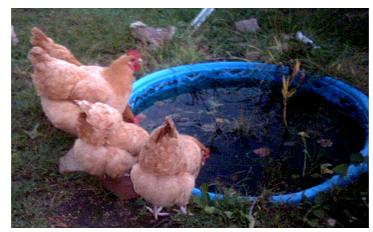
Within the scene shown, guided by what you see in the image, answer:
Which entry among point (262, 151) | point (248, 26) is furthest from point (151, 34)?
point (262, 151)

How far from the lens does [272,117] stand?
4156mm

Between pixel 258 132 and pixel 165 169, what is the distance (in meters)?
1.41

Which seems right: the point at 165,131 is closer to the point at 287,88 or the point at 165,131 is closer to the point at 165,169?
the point at 165,169

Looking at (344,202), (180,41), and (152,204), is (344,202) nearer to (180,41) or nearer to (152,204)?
(152,204)

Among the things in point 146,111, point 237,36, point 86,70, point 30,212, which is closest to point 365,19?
point 237,36

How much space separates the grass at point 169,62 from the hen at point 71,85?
1.24 ft

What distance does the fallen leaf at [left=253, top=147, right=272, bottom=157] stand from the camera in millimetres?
3672

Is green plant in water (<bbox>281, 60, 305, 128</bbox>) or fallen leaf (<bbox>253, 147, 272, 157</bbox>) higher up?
green plant in water (<bbox>281, 60, 305, 128</bbox>)

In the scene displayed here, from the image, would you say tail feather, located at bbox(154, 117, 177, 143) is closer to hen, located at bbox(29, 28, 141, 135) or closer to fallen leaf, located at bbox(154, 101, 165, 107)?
hen, located at bbox(29, 28, 141, 135)

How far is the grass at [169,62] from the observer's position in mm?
2936

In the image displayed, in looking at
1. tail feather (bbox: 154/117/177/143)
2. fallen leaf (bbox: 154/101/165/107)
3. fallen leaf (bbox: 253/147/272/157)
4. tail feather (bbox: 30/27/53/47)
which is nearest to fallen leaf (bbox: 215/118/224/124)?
fallen leaf (bbox: 253/147/272/157)

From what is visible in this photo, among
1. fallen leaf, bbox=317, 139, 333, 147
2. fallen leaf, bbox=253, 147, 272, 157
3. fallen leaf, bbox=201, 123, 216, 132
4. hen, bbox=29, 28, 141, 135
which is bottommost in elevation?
fallen leaf, bbox=253, 147, 272, 157

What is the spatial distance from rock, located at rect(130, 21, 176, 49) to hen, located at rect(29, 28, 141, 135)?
4.47 feet

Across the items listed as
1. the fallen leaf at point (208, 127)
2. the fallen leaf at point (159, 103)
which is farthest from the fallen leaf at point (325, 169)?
the fallen leaf at point (159, 103)
